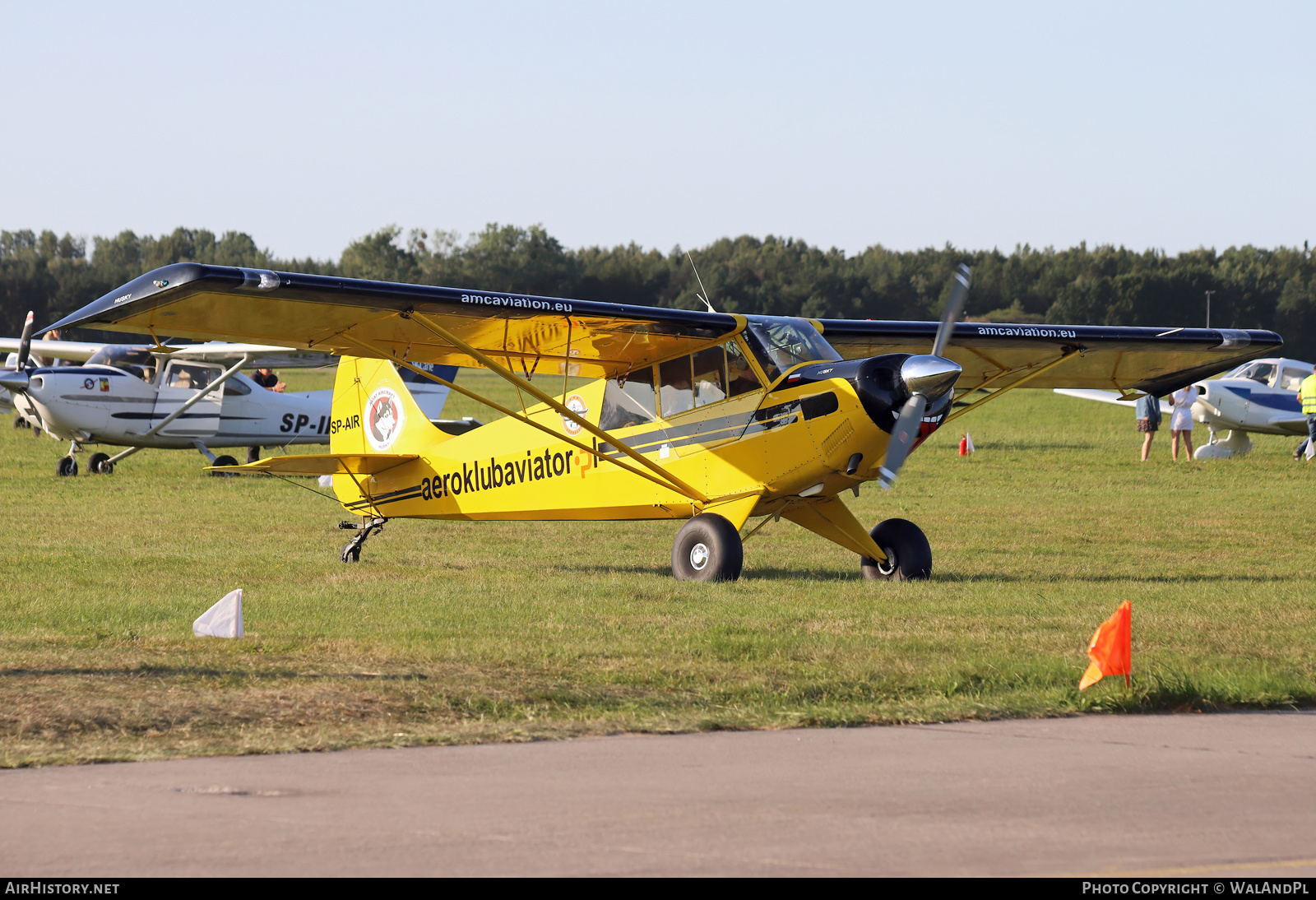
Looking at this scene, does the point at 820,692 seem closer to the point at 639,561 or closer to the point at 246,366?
the point at 639,561

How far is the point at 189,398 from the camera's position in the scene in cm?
→ 2625

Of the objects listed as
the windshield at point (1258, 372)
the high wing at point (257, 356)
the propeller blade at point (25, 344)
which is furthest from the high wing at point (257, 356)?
the windshield at point (1258, 372)

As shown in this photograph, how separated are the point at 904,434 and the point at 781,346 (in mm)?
1747

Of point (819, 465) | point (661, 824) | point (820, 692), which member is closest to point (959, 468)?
point (819, 465)

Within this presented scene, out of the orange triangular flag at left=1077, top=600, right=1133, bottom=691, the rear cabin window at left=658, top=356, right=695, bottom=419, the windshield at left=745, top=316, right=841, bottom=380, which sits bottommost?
the orange triangular flag at left=1077, top=600, right=1133, bottom=691

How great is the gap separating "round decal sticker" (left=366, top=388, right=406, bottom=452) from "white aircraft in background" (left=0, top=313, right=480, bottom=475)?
7.86 metres

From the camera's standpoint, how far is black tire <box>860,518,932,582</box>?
40.7 ft

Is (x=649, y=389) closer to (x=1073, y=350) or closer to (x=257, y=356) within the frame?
(x=1073, y=350)

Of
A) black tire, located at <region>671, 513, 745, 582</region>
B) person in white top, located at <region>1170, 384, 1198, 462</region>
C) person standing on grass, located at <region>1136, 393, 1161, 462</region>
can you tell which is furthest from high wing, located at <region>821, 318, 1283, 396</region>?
person in white top, located at <region>1170, 384, 1198, 462</region>

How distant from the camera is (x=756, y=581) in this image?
11953 mm

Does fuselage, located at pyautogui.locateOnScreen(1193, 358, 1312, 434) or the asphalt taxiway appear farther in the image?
fuselage, located at pyautogui.locateOnScreen(1193, 358, 1312, 434)

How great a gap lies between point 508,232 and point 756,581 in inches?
3704

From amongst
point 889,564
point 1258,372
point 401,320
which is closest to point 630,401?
point 401,320

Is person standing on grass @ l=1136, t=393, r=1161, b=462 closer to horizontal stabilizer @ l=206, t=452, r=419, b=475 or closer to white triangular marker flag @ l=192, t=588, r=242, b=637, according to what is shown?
horizontal stabilizer @ l=206, t=452, r=419, b=475
